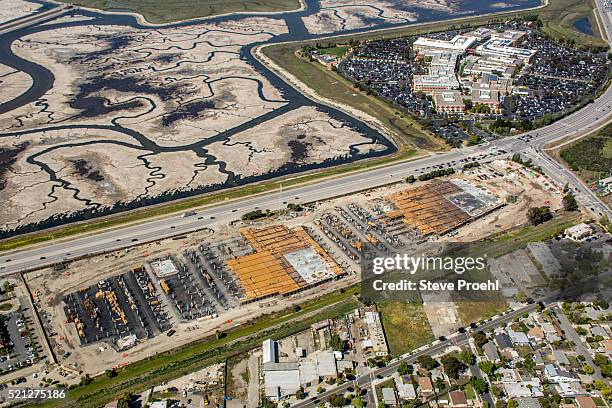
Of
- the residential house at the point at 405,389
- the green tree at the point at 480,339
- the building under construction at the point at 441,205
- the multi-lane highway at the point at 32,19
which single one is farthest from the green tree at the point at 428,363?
the multi-lane highway at the point at 32,19

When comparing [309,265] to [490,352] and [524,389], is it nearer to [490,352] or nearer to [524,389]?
[490,352]

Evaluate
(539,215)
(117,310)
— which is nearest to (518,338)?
(539,215)

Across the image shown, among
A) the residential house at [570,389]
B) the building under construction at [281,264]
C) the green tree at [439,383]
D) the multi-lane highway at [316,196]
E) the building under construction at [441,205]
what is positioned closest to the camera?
the residential house at [570,389]

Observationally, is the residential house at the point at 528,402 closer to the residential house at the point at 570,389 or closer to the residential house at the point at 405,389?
the residential house at the point at 570,389

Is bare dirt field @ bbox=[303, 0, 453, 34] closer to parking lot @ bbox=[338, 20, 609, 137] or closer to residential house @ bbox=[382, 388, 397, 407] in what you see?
parking lot @ bbox=[338, 20, 609, 137]

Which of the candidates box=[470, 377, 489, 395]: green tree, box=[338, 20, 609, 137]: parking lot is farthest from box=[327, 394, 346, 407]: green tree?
box=[338, 20, 609, 137]: parking lot

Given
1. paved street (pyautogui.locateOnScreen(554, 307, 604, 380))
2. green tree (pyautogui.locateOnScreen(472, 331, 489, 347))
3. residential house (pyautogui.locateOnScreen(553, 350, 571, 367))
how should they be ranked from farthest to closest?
green tree (pyautogui.locateOnScreen(472, 331, 489, 347))
residential house (pyautogui.locateOnScreen(553, 350, 571, 367))
paved street (pyautogui.locateOnScreen(554, 307, 604, 380))
